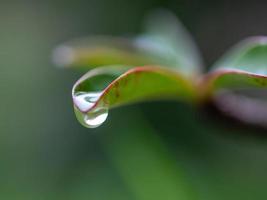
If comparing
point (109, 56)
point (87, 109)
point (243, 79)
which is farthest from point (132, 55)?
point (87, 109)

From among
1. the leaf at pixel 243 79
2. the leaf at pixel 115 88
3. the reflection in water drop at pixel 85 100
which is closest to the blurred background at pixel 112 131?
the leaf at pixel 243 79

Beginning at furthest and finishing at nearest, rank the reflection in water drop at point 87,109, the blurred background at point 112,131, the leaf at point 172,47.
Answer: the blurred background at point 112,131 → the leaf at point 172,47 → the reflection in water drop at point 87,109

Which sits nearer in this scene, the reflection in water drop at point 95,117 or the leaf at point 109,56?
the reflection in water drop at point 95,117

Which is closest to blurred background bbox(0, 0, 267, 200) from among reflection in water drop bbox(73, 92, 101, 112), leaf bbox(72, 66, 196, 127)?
leaf bbox(72, 66, 196, 127)

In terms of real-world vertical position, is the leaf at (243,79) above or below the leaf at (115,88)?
below

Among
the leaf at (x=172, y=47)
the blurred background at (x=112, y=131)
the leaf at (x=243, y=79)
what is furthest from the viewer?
the blurred background at (x=112, y=131)

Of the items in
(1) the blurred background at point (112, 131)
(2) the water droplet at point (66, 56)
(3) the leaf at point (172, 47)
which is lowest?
(1) the blurred background at point (112, 131)

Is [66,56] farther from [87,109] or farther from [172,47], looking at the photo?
[87,109]

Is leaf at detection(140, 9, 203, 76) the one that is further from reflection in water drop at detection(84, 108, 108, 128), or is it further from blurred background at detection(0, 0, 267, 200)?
reflection in water drop at detection(84, 108, 108, 128)

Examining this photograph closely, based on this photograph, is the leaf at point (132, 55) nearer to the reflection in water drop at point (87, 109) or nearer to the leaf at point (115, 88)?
the leaf at point (115, 88)
